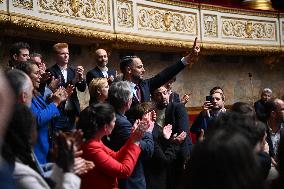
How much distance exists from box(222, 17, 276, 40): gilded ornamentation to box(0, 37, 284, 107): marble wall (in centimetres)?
68

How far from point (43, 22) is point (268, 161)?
179 inches

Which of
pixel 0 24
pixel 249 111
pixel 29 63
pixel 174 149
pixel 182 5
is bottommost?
pixel 174 149

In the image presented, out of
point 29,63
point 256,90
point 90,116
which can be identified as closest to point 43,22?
point 29,63

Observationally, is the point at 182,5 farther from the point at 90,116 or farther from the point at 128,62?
the point at 90,116

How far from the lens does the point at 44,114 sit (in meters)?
4.00

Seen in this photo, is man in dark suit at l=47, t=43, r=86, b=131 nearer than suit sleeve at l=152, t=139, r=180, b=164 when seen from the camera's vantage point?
No

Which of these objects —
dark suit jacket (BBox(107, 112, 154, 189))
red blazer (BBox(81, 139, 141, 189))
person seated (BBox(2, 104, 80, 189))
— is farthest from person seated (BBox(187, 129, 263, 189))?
dark suit jacket (BBox(107, 112, 154, 189))

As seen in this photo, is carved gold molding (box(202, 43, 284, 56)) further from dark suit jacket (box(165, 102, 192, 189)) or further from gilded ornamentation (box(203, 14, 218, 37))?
dark suit jacket (box(165, 102, 192, 189))

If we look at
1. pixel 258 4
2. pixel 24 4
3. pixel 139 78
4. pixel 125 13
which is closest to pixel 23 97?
pixel 139 78

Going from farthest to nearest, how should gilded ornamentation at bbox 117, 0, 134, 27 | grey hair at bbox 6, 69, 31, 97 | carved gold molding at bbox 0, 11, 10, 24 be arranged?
gilded ornamentation at bbox 117, 0, 134, 27, carved gold molding at bbox 0, 11, 10, 24, grey hair at bbox 6, 69, 31, 97

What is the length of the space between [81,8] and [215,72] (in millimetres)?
5010

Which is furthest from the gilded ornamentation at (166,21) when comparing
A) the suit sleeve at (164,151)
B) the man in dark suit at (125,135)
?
the man in dark suit at (125,135)

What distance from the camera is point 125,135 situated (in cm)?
384

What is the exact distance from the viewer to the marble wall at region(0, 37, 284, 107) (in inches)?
379
